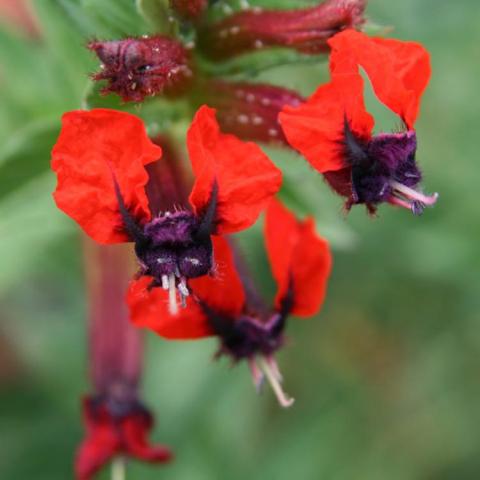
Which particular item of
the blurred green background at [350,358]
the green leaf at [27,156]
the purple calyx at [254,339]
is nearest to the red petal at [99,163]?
the purple calyx at [254,339]

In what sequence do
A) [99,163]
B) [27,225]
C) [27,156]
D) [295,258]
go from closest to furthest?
[99,163], [295,258], [27,156], [27,225]

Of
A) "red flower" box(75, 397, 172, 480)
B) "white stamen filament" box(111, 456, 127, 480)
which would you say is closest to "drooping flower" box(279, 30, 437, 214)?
"red flower" box(75, 397, 172, 480)

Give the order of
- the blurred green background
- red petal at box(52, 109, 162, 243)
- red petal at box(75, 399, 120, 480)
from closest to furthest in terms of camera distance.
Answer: red petal at box(52, 109, 162, 243) → red petal at box(75, 399, 120, 480) → the blurred green background

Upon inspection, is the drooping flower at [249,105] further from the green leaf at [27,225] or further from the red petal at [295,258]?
the green leaf at [27,225]

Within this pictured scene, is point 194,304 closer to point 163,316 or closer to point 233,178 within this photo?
point 163,316

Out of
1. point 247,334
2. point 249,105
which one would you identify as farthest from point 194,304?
point 249,105

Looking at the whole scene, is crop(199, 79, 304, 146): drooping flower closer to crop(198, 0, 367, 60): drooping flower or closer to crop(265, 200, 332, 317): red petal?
crop(198, 0, 367, 60): drooping flower

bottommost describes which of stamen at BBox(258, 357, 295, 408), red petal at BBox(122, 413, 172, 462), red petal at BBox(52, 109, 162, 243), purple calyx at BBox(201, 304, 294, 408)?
red petal at BBox(122, 413, 172, 462)
